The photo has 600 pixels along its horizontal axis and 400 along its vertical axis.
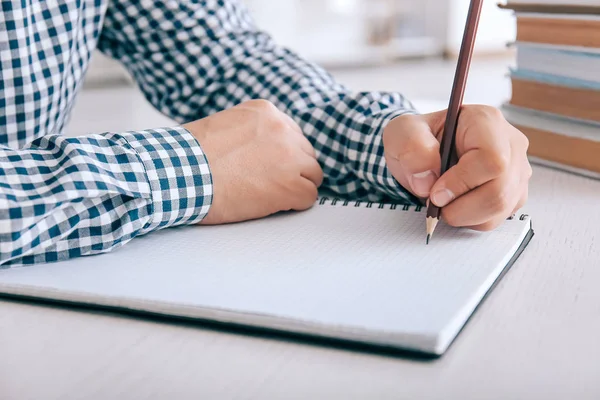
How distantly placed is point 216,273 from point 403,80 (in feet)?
4.82

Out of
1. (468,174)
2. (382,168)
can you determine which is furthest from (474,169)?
(382,168)

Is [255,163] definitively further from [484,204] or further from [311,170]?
[484,204]

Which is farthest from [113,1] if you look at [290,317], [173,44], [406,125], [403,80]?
[403,80]

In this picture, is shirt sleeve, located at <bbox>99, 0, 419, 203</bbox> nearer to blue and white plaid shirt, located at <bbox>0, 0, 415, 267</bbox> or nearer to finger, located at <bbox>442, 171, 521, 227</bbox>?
blue and white plaid shirt, located at <bbox>0, 0, 415, 267</bbox>

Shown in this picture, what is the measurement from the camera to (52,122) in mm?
678

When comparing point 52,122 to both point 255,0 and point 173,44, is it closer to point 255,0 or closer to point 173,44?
point 173,44

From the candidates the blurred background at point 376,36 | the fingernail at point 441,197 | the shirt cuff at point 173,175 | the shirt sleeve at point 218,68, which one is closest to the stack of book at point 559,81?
the shirt sleeve at point 218,68

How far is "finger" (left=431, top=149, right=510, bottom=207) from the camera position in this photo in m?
0.42

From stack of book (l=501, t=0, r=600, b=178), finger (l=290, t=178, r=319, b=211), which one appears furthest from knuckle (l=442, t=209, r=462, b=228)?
stack of book (l=501, t=0, r=600, b=178)

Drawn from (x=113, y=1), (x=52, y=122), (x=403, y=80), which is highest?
(x=113, y=1)

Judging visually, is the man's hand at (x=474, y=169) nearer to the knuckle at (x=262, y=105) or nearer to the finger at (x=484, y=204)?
the finger at (x=484, y=204)

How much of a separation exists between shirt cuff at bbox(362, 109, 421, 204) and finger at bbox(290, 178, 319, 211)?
6 cm

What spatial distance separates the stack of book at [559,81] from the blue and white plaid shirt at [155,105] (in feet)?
0.50

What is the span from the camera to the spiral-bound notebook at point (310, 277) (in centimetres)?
32
